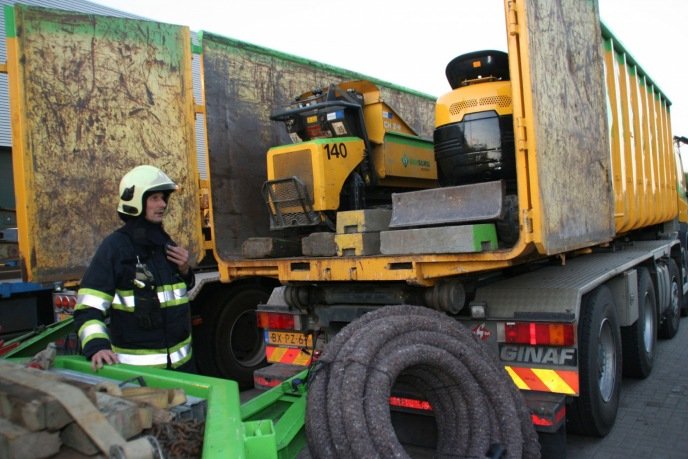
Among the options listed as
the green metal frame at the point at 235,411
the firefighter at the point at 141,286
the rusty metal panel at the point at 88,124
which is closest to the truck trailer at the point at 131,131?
the rusty metal panel at the point at 88,124

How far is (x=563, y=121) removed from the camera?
3.76 metres

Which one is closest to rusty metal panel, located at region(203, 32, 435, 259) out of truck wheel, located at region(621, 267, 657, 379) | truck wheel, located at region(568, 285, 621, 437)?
truck wheel, located at region(568, 285, 621, 437)

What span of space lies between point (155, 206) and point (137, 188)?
15 centimetres

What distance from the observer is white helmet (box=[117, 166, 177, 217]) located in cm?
297

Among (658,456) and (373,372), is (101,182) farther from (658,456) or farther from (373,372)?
(658,456)

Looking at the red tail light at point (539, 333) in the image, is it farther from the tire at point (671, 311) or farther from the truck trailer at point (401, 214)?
the tire at point (671, 311)

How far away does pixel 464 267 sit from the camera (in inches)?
133

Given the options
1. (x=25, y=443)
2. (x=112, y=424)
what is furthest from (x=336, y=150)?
(x=25, y=443)

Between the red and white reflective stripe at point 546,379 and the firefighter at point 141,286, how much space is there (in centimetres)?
195

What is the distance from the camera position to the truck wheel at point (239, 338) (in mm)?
5961

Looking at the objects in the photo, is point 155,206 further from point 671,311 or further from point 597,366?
point 671,311

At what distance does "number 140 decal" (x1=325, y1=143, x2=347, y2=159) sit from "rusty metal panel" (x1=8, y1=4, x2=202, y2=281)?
1291 mm

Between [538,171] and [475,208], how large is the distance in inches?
17.8

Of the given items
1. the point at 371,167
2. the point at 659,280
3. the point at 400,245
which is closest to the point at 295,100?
the point at 371,167
